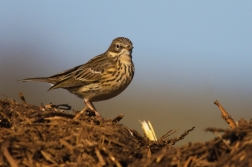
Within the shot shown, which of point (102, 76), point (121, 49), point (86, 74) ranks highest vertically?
point (121, 49)

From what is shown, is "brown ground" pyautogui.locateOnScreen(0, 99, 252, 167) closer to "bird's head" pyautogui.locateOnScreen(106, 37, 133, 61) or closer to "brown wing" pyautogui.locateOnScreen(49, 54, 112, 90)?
"brown wing" pyautogui.locateOnScreen(49, 54, 112, 90)

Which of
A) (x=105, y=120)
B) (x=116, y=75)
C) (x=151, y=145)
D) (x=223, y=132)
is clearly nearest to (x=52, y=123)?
(x=105, y=120)

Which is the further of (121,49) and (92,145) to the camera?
(121,49)

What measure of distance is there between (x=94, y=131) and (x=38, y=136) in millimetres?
597

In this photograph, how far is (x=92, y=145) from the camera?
5.39m

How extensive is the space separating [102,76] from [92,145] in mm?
5303

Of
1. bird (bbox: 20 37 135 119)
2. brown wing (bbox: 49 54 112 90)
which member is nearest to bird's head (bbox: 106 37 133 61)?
bird (bbox: 20 37 135 119)

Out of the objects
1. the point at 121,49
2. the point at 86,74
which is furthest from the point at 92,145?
the point at 121,49

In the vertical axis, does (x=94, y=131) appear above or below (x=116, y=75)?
below

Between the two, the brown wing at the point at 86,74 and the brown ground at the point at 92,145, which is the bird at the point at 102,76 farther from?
the brown ground at the point at 92,145

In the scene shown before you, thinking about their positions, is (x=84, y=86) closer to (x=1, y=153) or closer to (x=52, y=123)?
(x=52, y=123)

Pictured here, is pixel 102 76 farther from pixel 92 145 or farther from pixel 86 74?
pixel 92 145

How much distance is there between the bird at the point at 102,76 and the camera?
10492 millimetres

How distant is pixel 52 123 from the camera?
6191mm
